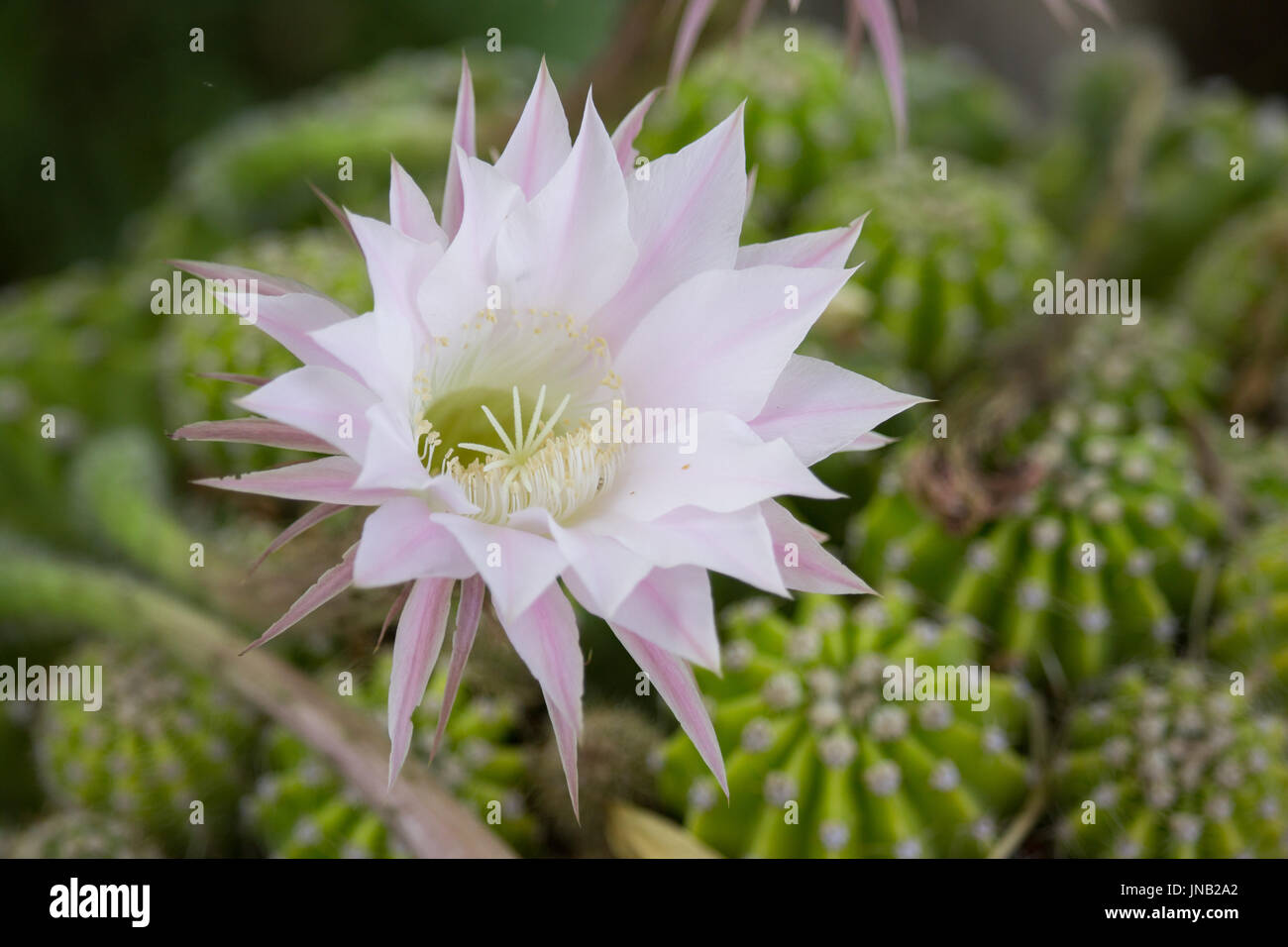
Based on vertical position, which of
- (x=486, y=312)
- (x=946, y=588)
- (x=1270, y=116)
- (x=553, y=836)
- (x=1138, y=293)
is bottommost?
(x=553, y=836)

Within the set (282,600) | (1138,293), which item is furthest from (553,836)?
(1138,293)

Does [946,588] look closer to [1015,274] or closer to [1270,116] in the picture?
[1015,274]

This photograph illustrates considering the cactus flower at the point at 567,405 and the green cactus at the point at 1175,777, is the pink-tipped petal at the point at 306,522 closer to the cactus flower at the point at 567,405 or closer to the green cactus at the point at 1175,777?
the cactus flower at the point at 567,405

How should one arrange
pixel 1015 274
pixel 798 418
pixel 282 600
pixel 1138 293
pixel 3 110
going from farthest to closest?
pixel 3 110
pixel 1138 293
pixel 1015 274
pixel 282 600
pixel 798 418

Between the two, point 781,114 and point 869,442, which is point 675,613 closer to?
point 869,442

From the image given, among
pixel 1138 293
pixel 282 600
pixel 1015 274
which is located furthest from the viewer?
pixel 1138 293

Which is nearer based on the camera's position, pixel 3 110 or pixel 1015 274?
pixel 1015 274

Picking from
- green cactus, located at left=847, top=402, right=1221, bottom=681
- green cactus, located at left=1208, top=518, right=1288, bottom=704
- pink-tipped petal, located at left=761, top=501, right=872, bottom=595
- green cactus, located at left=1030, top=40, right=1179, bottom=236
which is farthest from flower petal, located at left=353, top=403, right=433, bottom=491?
green cactus, located at left=1030, top=40, right=1179, bottom=236

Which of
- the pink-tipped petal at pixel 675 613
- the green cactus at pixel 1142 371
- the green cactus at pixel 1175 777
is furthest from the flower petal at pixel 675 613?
the green cactus at pixel 1142 371
